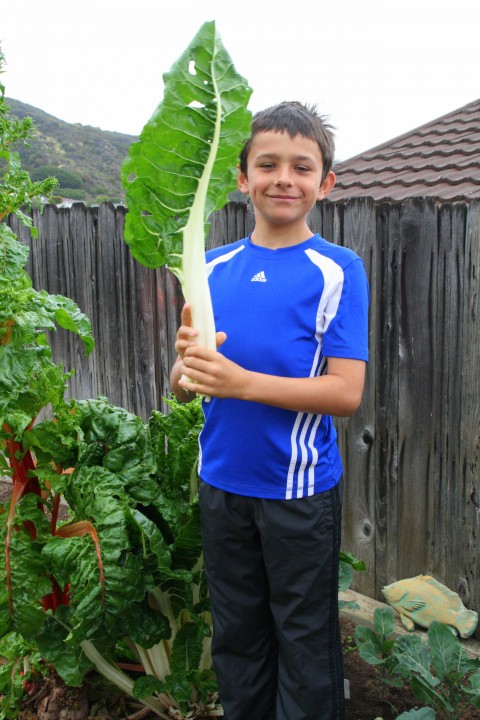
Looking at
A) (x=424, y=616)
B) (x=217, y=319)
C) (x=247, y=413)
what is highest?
(x=217, y=319)

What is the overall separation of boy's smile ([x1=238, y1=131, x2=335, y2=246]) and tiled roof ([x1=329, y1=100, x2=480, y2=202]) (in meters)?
2.02

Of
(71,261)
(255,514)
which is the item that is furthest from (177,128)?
(71,261)

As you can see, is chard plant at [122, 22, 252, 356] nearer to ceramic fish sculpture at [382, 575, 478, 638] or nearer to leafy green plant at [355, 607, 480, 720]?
leafy green plant at [355, 607, 480, 720]

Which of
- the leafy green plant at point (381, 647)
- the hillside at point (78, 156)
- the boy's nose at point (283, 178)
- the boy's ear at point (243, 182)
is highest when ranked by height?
the hillside at point (78, 156)

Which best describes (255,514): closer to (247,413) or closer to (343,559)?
(247,413)

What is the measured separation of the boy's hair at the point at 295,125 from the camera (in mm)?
1879

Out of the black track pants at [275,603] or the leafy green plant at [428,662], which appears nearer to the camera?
the black track pants at [275,603]

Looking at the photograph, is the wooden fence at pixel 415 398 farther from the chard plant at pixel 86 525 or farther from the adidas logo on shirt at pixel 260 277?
the adidas logo on shirt at pixel 260 277

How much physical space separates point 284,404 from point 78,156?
48.2 ft

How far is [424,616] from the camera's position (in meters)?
3.16

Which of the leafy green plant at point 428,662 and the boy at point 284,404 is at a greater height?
the boy at point 284,404

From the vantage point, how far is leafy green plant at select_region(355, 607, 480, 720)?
7.63 feet

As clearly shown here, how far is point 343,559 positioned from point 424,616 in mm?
897

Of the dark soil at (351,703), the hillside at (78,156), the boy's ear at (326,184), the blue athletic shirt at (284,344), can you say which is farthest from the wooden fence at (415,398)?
the hillside at (78,156)
